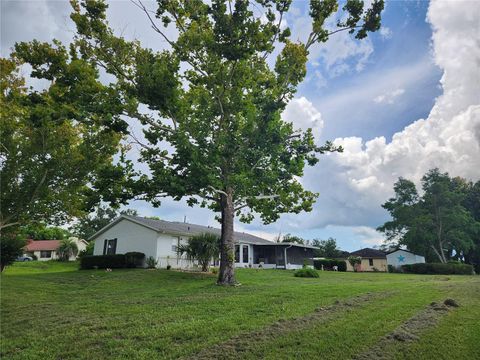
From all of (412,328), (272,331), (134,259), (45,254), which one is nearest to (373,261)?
(134,259)

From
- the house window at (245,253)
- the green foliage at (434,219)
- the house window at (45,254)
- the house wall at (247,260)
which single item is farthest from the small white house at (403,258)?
the house window at (45,254)

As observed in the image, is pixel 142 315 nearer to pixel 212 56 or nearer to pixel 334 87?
pixel 212 56

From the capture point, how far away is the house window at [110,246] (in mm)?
31625

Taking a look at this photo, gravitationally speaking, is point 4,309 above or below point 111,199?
below

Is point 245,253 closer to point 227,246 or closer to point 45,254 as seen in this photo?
point 227,246

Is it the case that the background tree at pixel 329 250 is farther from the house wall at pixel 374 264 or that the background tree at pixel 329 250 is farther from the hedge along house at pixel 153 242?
the hedge along house at pixel 153 242

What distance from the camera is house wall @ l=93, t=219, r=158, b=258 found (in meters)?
28.7

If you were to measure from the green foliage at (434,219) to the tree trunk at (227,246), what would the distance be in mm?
38126

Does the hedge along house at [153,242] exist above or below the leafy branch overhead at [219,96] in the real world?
below

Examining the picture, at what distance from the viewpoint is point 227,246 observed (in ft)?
55.0

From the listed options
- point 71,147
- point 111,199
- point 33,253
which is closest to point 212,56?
point 111,199

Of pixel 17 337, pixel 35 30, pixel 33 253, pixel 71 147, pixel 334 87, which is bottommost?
pixel 17 337

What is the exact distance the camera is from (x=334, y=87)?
18.5m

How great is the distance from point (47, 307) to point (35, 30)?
13713 millimetres
